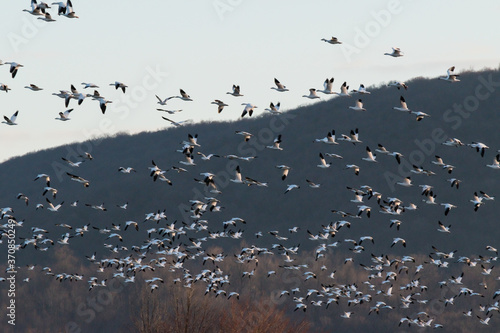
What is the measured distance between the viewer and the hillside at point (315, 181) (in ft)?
268

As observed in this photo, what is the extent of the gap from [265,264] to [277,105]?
3241cm

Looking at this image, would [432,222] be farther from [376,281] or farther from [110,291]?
[110,291]

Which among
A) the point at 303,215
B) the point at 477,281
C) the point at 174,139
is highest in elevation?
the point at 174,139

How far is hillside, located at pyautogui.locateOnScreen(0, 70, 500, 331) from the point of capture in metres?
81.6

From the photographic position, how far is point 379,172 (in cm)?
9294

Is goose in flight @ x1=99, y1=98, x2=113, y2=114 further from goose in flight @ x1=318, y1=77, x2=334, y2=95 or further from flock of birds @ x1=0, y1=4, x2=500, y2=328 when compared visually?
goose in flight @ x1=318, y1=77, x2=334, y2=95

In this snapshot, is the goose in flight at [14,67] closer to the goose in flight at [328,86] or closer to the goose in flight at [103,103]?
the goose in flight at [103,103]

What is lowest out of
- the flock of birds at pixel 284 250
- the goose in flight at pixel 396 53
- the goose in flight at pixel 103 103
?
the flock of birds at pixel 284 250

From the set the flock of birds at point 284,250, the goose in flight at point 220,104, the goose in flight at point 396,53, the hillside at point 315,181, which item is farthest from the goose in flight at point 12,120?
the hillside at point 315,181

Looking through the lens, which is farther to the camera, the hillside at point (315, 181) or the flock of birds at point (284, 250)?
the hillside at point (315, 181)

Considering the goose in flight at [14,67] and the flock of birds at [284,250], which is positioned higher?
the goose in flight at [14,67]

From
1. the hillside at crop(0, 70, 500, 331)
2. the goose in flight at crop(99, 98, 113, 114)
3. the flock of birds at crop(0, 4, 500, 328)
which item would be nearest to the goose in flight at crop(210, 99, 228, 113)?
the flock of birds at crop(0, 4, 500, 328)

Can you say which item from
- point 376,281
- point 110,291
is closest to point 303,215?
point 376,281

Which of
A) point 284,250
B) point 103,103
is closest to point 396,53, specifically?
point 103,103
